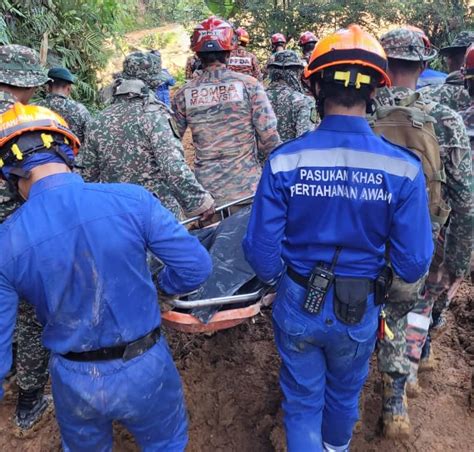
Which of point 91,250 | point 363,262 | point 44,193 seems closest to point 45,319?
point 91,250

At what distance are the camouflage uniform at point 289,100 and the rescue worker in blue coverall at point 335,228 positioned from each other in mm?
3225

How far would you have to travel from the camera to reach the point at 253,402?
3.52 metres

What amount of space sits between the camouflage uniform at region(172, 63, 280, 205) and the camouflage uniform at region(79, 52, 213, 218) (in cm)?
40

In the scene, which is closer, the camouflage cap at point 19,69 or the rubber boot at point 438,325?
the camouflage cap at point 19,69

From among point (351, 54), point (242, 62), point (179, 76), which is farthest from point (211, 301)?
point (179, 76)

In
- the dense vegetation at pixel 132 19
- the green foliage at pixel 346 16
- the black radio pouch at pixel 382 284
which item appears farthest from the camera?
the green foliage at pixel 346 16

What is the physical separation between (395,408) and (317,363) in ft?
3.01

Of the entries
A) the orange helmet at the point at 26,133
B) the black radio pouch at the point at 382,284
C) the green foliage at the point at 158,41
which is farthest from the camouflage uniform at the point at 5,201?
the green foliage at the point at 158,41

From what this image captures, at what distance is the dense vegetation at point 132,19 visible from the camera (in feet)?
26.7

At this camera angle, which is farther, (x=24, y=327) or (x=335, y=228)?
(x=24, y=327)

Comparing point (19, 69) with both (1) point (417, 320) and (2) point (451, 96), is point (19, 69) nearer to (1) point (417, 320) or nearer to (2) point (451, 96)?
(1) point (417, 320)

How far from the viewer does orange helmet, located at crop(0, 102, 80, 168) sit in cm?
196

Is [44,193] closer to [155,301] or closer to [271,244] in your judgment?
[155,301]

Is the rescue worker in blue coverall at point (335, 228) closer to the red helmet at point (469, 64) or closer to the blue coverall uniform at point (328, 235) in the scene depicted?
the blue coverall uniform at point (328, 235)
